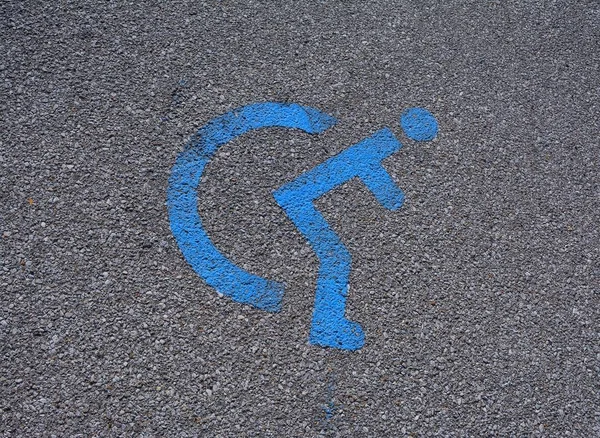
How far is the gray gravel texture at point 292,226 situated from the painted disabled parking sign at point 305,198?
52 mm

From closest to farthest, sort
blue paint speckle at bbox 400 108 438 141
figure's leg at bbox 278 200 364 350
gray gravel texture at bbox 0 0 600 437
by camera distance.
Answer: gray gravel texture at bbox 0 0 600 437
figure's leg at bbox 278 200 364 350
blue paint speckle at bbox 400 108 438 141

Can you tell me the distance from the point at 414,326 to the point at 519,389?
538 millimetres

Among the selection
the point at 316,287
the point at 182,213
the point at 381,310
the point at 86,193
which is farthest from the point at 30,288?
the point at 381,310

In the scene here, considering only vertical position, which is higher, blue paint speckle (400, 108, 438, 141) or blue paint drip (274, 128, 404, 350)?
blue paint speckle (400, 108, 438, 141)

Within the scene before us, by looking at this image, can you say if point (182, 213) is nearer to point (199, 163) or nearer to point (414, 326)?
point (199, 163)

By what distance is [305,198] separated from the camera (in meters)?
3.20

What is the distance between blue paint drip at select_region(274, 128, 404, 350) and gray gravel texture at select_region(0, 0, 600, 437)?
0.18ft

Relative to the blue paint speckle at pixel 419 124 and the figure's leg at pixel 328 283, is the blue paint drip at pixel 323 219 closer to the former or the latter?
the figure's leg at pixel 328 283

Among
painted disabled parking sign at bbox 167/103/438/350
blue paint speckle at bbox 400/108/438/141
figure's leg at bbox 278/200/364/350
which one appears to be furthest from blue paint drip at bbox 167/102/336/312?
blue paint speckle at bbox 400/108/438/141

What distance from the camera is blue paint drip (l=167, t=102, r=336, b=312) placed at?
290cm

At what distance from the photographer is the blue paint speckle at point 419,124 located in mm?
3531

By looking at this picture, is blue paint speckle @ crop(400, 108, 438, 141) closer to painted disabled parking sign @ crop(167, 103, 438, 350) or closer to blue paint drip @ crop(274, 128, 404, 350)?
painted disabled parking sign @ crop(167, 103, 438, 350)

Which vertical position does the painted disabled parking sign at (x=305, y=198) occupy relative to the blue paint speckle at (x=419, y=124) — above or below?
below

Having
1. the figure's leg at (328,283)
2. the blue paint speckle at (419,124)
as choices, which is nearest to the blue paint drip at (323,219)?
the figure's leg at (328,283)
